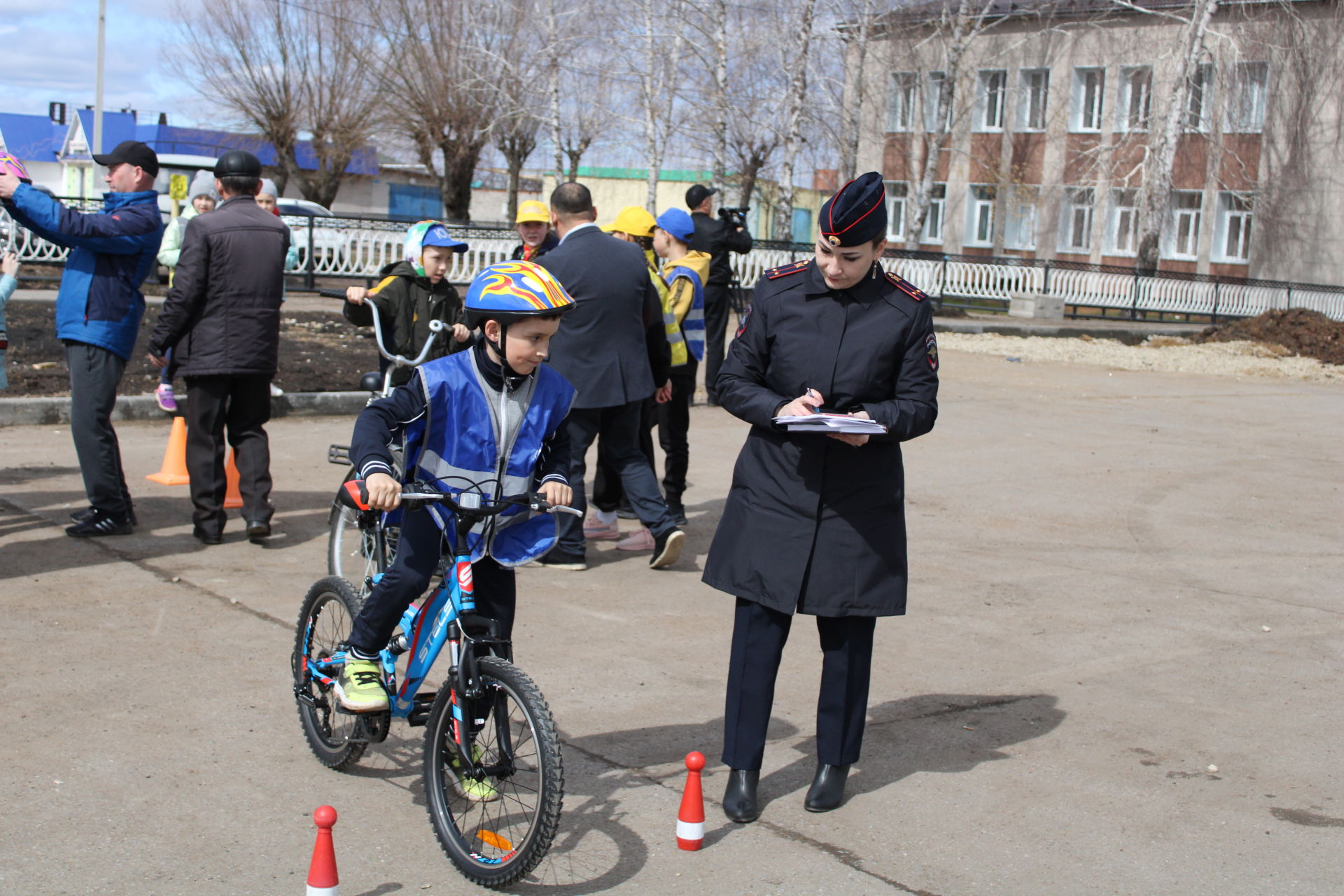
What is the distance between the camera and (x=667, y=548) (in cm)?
711

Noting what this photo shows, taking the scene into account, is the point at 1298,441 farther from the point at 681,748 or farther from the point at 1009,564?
the point at 681,748

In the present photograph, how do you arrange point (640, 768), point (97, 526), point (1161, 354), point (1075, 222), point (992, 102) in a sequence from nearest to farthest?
1. point (640, 768)
2. point (97, 526)
3. point (1161, 354)
4. point (1075, 222)
5. point (992, 102)

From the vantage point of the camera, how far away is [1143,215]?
35906mm

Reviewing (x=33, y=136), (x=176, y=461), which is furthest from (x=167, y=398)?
(x=33, y=136)

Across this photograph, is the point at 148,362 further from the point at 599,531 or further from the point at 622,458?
the point at 622,458

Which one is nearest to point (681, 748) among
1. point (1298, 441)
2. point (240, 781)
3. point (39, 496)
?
point (240, 781)

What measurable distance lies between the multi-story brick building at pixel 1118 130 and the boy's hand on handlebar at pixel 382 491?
35.4 metres

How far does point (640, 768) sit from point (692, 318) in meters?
4.98

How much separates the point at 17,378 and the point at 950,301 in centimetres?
2352

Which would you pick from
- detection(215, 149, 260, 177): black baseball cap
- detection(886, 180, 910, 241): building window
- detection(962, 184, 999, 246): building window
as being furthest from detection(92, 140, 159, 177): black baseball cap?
detection(886, 180, 910, 241): building window

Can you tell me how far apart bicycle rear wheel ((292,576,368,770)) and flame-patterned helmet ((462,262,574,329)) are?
1.12 metres

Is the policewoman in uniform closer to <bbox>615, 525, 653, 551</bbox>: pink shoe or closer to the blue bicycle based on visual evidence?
the blue bicycle

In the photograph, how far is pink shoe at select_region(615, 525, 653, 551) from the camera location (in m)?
7.70

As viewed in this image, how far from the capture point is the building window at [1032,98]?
137 ft
